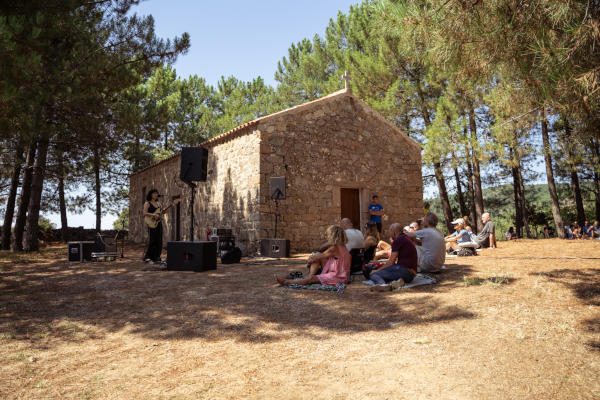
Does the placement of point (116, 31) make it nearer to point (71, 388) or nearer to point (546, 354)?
point (71, 388)

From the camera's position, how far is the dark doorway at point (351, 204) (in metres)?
11.3

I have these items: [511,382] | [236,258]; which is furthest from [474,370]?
[236,258]

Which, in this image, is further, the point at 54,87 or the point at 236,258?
the point at 236,258

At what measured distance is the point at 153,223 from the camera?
7738 mm

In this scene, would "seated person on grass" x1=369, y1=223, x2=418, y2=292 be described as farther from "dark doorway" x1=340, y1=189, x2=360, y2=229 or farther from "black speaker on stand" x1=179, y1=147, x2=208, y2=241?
"dark doorway" x1=340, y1=189, x2=360, y2=229

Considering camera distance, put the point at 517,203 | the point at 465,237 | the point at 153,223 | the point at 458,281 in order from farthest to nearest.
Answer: the point at 517,203 → the point at 465,237 → the point at 153,223 → the point at 458,281

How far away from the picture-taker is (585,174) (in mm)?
18688

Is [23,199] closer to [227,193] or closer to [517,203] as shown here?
[227,193]

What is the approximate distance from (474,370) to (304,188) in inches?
314

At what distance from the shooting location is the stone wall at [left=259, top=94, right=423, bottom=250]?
1009cm

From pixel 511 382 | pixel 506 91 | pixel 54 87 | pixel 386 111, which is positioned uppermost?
pixel 386 111

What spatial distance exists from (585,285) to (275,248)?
234 inches

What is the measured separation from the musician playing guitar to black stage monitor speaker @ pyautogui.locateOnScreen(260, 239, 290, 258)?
2.40m

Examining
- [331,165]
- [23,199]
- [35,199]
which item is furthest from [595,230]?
[23,199]
